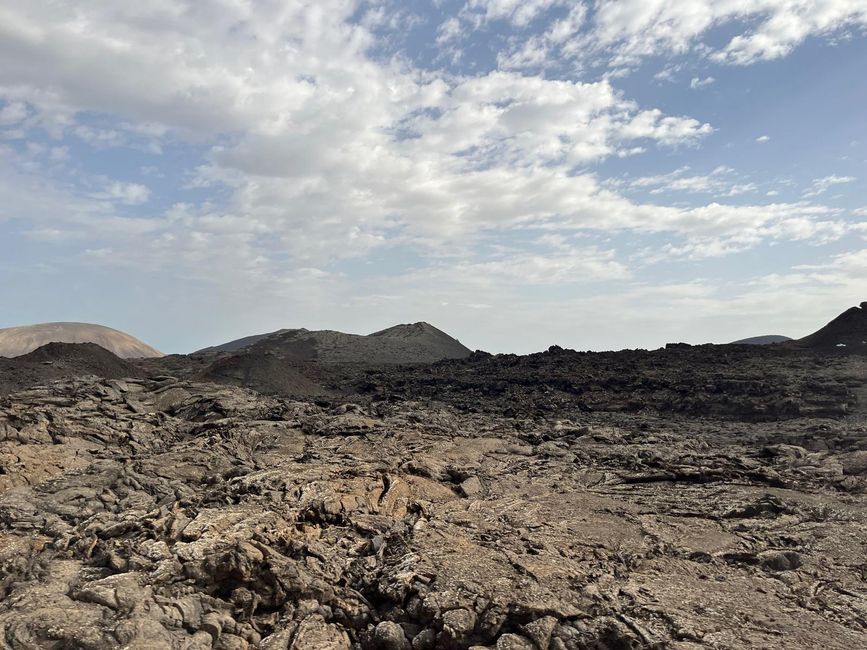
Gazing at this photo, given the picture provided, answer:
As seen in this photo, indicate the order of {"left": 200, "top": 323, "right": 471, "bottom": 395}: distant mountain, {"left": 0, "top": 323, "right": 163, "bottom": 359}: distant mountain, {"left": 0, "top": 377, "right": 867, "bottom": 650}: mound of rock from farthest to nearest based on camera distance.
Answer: {"left": 0, "top": 323, "right": 163, "bottom": 359}: distant mountain → {"left": 200, "top": 323, "right": 471, "bottom": 395}: distant mountain → {"left": 0, "top": 377, "right": 867, "bottom": 650}: mound of rock

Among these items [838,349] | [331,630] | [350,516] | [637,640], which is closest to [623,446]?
[350,516]

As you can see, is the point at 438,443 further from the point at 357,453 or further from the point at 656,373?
the point at 656,373

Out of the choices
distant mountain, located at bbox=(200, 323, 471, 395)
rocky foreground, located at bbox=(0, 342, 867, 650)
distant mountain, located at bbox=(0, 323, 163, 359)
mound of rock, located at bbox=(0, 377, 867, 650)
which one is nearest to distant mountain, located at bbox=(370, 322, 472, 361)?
distant mountain, located at bbox=(200, 323, 471, 395)

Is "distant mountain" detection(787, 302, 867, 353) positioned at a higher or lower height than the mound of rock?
higher

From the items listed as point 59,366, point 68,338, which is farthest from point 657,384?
point 68,338

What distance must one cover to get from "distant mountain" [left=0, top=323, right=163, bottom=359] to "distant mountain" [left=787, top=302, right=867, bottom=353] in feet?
168

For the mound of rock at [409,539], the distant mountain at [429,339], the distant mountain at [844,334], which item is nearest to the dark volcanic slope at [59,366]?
the mound of rock at [409,539]

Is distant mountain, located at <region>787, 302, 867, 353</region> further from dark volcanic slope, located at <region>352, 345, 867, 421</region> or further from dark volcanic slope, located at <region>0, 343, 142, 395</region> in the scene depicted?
dark volcanic slope, located at <region>0, 343, 142, 395</region>

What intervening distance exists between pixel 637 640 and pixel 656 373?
65.2 ft

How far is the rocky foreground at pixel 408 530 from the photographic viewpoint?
559 centimetres

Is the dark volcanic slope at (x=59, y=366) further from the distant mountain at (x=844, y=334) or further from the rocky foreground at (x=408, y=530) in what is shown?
the distant mountain at (x=844, y=334)

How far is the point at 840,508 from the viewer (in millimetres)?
9055

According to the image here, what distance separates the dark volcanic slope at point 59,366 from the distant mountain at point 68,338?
91.9 feet

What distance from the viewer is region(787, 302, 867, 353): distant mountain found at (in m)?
24.2
